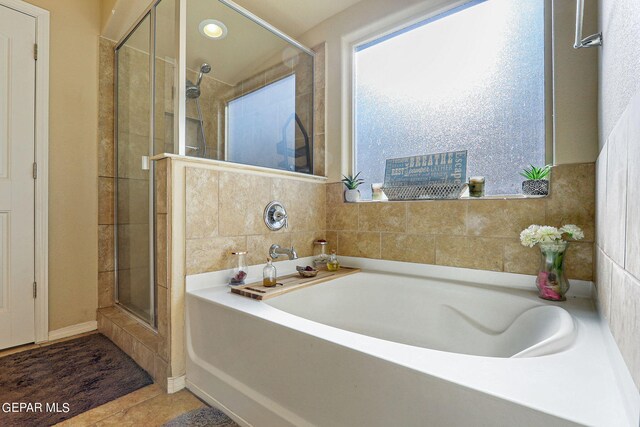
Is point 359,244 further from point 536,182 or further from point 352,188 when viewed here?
point 536,182

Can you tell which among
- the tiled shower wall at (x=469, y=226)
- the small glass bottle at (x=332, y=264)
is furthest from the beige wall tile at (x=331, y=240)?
the small glass bottle at (x=332, y=264)

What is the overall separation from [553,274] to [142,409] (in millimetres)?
1868

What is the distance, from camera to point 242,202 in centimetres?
167

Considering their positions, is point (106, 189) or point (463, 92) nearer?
point (463, 92)

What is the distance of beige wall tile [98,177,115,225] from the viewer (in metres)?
2.16

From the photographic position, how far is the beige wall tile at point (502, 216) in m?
1.42

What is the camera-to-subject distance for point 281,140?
2.08 meters

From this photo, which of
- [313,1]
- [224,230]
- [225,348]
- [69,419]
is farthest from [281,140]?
[69,419]

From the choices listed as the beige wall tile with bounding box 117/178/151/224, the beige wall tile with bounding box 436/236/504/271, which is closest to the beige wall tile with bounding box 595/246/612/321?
the beige wall tile with bounding box 436/236/504/271

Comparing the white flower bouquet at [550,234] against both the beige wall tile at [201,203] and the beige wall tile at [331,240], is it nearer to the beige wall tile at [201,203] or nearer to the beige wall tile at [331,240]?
the beige wall tile at [331,240]

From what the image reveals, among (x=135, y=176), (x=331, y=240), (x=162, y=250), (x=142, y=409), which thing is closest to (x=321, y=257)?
(x=331, y=240)

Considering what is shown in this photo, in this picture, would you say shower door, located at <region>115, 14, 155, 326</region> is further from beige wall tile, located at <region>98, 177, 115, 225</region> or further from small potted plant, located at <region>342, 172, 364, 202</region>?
small potted plant, located at <region>342, 172, 364, 202</region>

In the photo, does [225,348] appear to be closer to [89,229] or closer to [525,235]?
[525,235]

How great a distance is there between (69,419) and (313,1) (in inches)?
103
